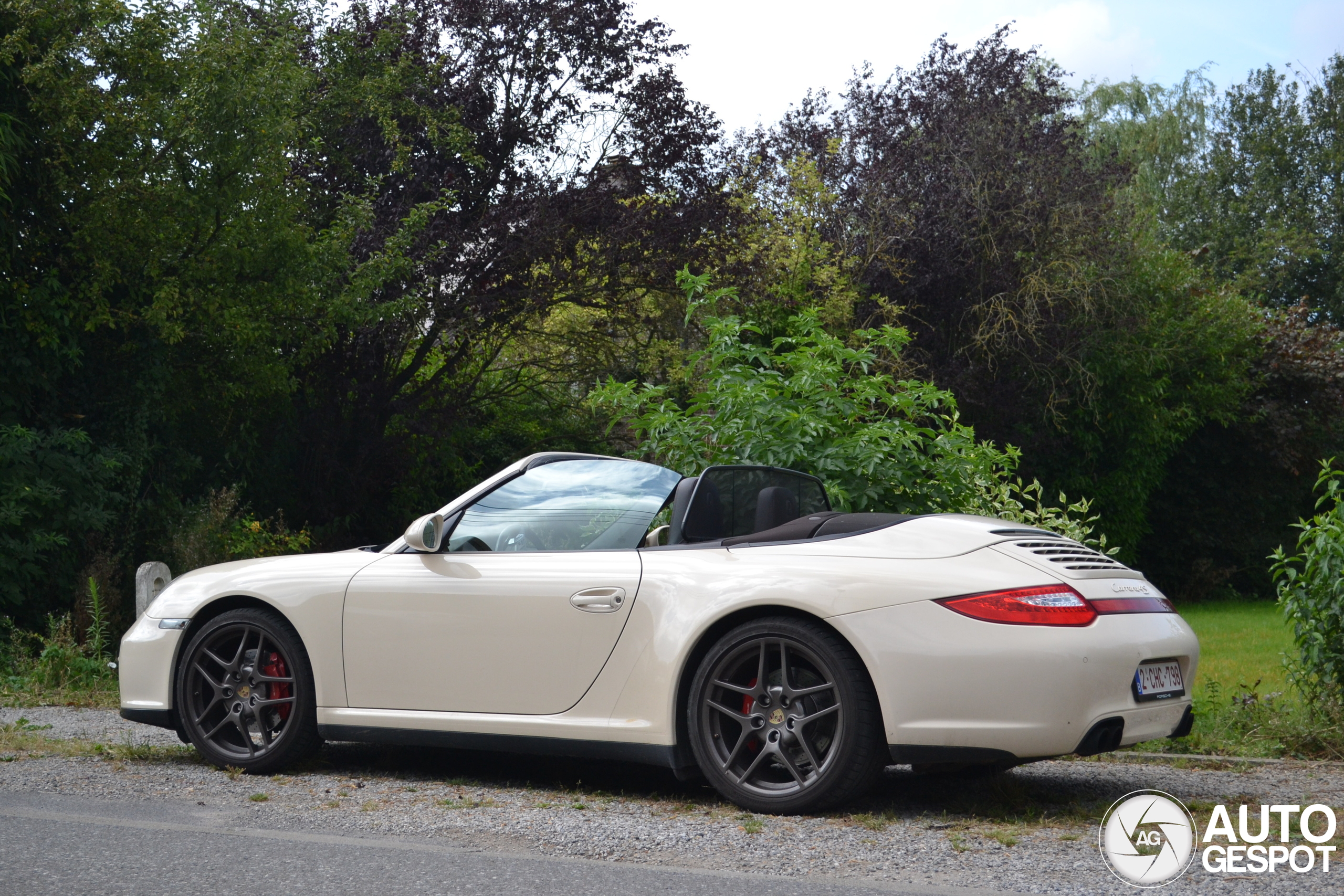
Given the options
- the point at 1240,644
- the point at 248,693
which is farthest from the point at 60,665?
the point at 1240,644

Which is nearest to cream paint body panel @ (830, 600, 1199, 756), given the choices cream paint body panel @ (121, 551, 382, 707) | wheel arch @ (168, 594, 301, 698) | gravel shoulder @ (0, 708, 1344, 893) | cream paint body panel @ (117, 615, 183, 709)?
gravel shoulder @ (0, 708, 1344, 893)

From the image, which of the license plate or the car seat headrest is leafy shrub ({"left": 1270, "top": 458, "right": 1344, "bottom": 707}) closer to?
the license plate

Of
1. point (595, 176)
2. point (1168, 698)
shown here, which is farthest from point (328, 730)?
point (595, 176)

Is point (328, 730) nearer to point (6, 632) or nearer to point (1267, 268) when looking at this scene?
point (6, 632)

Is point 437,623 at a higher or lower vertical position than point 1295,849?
higher

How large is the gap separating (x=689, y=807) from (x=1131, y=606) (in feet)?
5.93

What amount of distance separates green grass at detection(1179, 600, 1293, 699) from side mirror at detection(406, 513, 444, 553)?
159 inches

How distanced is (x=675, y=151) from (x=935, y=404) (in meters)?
10.2

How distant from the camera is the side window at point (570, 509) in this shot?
5.30 meters

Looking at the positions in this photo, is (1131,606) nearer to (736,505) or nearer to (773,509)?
(773,509)

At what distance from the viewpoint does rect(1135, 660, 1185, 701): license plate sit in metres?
4.39

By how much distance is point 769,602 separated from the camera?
4570mm

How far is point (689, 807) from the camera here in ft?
15.7

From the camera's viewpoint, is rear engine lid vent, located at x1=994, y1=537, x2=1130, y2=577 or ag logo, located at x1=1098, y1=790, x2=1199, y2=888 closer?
ag logo, located at x1=1098, y1=790, x2=1199, y2=888
